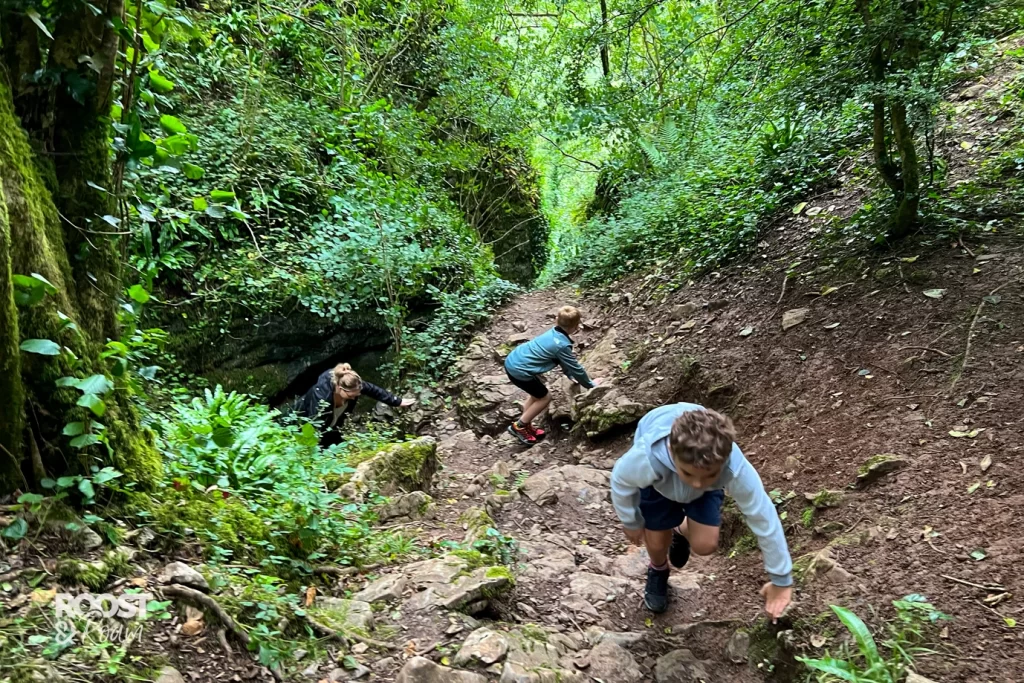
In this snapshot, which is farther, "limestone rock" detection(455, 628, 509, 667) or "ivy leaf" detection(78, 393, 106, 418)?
"limestone rock" detection(455, 628, 509, 667)

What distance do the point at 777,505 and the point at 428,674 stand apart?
103 inches

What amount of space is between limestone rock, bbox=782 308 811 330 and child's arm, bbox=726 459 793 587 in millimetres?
3041

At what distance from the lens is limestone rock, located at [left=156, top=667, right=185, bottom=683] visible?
1.88 metres

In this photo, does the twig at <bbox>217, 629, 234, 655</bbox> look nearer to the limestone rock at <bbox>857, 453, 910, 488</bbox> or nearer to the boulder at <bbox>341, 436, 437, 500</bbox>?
the boulder at <bbox>341, 436, 437, 500</bbox>

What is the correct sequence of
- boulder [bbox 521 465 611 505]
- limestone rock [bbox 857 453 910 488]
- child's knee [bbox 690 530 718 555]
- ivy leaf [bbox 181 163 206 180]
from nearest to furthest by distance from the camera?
1. ivy leaf [bbox 181 163 206 180]
2. child's knee [bbox 690 530 718 555]
3. limestone rock [bbox 857 453 910 488]
4. boulder [bbox 521 465 611 505]

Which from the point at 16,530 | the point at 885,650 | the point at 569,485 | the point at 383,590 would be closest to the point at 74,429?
the point at 16,530

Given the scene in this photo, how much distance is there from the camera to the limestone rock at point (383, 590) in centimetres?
294

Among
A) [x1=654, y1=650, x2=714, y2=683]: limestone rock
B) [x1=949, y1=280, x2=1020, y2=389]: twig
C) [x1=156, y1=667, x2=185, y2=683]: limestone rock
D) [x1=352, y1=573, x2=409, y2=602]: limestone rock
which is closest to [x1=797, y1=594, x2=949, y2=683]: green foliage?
[x1=654, y1=650, x2=714, y2=683]: limestone rock

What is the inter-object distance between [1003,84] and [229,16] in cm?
1014

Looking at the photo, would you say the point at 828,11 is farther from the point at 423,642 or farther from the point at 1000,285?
the point at 423,642

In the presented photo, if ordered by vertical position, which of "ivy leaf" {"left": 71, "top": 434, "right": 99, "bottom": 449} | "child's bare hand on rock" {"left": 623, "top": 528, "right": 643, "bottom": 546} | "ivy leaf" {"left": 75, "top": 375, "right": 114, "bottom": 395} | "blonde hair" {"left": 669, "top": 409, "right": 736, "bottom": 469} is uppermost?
"ivy leaf" {"left": 75, "top": 375, "right": 114, "bottom": 395}

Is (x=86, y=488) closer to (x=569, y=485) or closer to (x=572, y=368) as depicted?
(x=569, y=485)

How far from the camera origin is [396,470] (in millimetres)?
4961

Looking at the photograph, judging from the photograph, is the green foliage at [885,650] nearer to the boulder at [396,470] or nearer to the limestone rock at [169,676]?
the limestone rock at [169,676]
